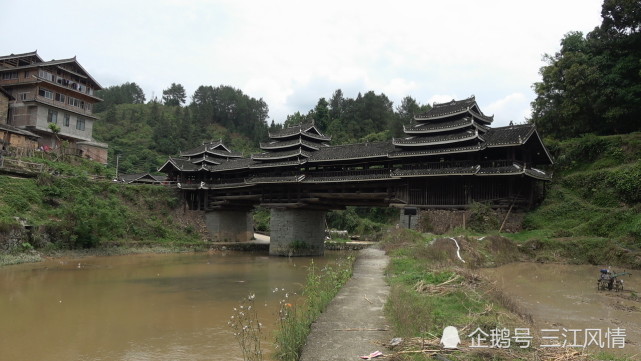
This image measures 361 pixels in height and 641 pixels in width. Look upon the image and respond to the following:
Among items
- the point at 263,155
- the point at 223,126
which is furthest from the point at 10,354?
the point at 223,126

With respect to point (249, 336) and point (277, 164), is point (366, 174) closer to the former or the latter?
point (277, 164)

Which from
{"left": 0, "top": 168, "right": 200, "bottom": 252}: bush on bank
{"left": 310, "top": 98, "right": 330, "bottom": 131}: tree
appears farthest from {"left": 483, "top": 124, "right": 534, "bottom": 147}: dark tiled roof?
{"left": 310, "top": 98, "right": 330, "bottom": 131}: tree

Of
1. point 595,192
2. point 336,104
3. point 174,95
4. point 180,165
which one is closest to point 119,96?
point 174,95

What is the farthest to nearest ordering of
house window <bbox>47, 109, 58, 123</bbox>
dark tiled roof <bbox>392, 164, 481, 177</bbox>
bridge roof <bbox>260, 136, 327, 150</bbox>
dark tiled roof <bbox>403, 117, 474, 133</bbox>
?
house window <bbox>47, 109, 58, 123</bbox> → bridge roof <bbox>260, 136, 327, 150</bbox> → dark tiled roof <bbox>403, 117, 474, 133</bbox> → dark tiled roof <bbox>392, 164, 481, 177</bbox>

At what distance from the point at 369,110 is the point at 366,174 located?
156 feet

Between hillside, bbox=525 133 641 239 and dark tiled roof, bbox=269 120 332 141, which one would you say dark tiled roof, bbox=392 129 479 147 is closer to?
hillside, bbox=525 133 641 239

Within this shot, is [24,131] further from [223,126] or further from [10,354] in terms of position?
[223,126]

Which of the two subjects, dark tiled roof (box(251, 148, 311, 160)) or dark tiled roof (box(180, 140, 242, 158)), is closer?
dark tiled roof (box(251, 148, 311, 160))

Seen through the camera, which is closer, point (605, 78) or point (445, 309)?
point (445, 309)

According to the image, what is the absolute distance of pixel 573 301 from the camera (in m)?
11.7

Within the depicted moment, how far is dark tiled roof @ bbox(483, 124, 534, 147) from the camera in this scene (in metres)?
23.3

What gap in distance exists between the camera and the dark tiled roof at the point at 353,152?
2870 centimetres

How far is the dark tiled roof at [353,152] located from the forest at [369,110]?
13.7 metres

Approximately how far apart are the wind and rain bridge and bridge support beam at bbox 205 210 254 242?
100 millimetres
